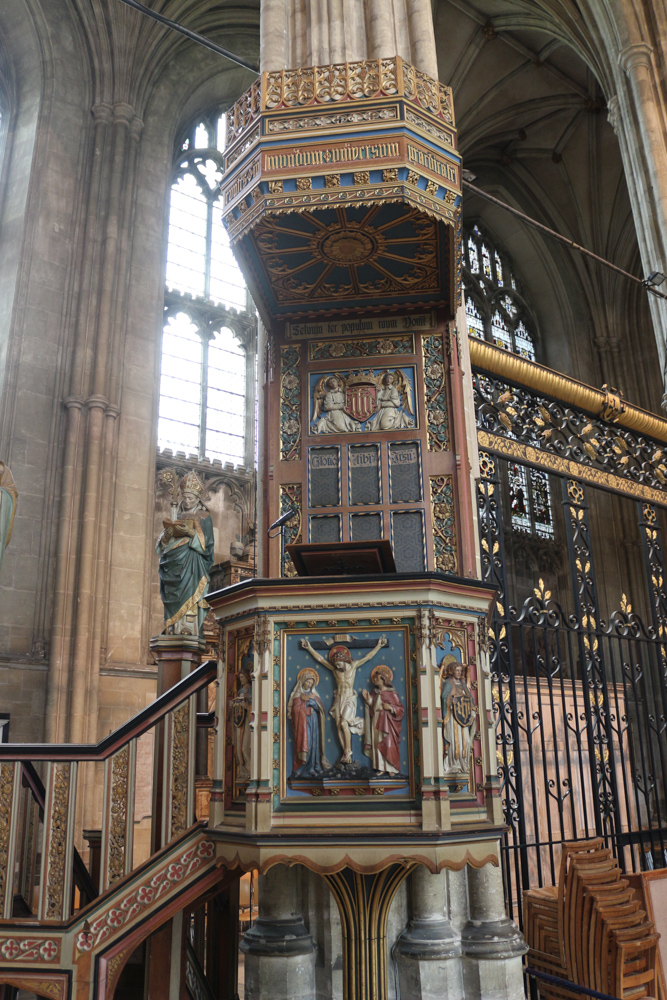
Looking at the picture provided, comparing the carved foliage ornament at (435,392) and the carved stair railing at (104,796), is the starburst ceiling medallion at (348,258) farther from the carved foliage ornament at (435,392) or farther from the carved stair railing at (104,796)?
the carved stair railing at (104,796)

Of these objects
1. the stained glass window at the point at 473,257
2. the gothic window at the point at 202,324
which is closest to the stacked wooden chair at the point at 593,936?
the gothic window at the point at 202,324

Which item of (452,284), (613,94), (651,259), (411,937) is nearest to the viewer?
(411,937)

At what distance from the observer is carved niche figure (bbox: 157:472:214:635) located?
673 cm

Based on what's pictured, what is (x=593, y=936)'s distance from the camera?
4633 millimetres

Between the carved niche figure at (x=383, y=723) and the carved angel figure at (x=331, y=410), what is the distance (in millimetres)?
2871

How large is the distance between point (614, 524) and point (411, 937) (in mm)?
15524

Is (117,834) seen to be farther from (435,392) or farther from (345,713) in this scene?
(435,392)

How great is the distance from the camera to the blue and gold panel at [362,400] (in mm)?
6227

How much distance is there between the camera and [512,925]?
171 inches

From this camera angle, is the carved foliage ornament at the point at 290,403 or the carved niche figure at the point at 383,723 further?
the carved foliage ornament at the point at 290,403

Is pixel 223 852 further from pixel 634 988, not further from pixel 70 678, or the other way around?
pixel 70 678

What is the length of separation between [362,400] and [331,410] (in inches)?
9.5

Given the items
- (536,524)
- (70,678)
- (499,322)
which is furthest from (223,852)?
(499,322)

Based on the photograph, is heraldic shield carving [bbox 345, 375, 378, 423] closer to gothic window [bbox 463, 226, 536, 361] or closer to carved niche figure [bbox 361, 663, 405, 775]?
carved niche figure [bbox 361, 663, 405, 775]
